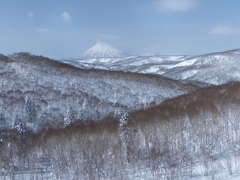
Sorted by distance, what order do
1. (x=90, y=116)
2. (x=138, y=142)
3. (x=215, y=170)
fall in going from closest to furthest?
(x=215, y=170), (x=138, y=142), (x=90, y=116)

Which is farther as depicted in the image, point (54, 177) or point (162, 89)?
point (162, 89)

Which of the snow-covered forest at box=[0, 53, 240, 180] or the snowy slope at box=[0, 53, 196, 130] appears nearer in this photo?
the snow-covered forest at box=[0, 53, 240, 180]

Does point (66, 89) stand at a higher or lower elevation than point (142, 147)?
higher

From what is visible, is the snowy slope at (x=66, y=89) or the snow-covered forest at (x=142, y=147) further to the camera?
the snowy slope at (x=66, y=89)

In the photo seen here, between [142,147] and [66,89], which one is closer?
[142,147]

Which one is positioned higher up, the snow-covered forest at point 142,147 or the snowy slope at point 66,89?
the snowy slope at point 66,89

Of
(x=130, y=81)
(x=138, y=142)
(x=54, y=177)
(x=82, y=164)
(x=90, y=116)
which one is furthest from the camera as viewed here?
(x=130, y=81)

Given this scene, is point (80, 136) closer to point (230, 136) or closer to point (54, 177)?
point (54, 177)

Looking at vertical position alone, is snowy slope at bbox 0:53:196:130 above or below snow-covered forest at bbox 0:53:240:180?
above

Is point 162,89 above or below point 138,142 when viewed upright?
above

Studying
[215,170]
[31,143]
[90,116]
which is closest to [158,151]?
[215,170]

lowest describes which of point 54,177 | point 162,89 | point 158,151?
point 54,177
